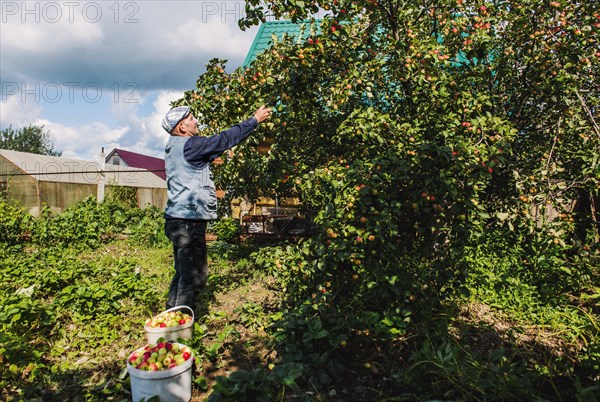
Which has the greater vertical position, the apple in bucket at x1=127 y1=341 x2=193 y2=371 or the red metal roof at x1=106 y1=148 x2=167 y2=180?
the red metal roof at x1=106 y1=148 x2=167 y2=180

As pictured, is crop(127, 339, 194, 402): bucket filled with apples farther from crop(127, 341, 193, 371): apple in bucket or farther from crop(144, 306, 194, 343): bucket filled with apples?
crop(144, 306, 194, 343): bucket filled with apples

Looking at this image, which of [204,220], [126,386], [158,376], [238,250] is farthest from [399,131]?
[238,250]

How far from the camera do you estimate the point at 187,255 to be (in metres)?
3.47

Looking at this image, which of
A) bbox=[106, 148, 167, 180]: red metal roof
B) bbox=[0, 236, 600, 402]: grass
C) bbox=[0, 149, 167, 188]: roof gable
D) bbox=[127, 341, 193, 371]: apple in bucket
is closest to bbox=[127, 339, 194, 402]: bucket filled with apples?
bbox=[127, 341, 193, 371]: apple in bucket

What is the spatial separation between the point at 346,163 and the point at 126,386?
294 cm

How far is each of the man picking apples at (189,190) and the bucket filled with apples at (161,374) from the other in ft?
2.79

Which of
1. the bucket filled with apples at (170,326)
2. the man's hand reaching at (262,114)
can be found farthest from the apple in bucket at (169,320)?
the man's hand reaching at (262,114)

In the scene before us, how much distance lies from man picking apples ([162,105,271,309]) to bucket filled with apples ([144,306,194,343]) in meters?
0.23

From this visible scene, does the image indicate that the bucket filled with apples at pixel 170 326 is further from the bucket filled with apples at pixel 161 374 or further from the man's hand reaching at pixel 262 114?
the man's hand reaching at pixel 262 114

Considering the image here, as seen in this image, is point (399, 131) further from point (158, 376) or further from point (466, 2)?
point (158, 376)

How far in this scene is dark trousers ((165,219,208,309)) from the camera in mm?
3447

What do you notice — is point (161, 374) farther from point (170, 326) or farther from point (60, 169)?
point (60, 169)

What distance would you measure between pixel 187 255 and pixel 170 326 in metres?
0.61

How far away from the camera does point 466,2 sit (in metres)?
4.66
